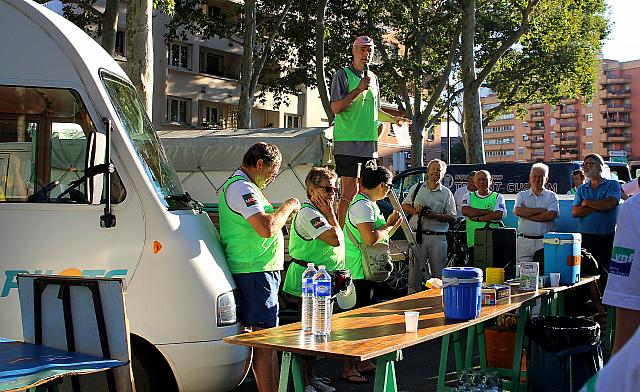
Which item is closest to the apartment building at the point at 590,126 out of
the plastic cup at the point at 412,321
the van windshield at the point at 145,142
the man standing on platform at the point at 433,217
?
the man standing on platform at the point at 433,217

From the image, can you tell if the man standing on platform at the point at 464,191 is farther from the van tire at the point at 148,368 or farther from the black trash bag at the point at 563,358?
the van tire at the point at 148,368

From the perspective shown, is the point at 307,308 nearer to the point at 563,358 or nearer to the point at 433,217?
the point at 563,358

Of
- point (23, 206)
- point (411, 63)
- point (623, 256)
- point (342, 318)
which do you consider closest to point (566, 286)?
point (342, 318)

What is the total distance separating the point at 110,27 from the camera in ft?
53.5

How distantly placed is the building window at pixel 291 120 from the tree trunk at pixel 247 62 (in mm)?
16756

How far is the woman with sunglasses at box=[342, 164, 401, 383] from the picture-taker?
20.7ft

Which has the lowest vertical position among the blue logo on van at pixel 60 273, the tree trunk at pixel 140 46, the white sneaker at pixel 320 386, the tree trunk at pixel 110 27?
the white sneaker at pixel 320 386

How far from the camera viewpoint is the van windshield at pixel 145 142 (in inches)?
196

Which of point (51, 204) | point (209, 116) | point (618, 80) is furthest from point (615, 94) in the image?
point (51, 204)

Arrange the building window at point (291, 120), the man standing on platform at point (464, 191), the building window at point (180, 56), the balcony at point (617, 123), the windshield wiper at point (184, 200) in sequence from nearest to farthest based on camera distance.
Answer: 1. the windshield wiper at point (184, 200)
2. the man standing on platform at point (464, 191)
3. the building window at point (180, 56)
4. the building window at point (291, 120)
5. the balcony at point (617, 123)

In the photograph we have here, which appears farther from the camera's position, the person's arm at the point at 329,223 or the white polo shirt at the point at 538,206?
the white polo shirt at the point at 538,206

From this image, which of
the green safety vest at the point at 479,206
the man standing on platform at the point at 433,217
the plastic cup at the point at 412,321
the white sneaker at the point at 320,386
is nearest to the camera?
the plastic cup at the point at 412,321

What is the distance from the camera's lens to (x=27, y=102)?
4.80 meters

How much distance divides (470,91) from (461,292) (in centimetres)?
2167
